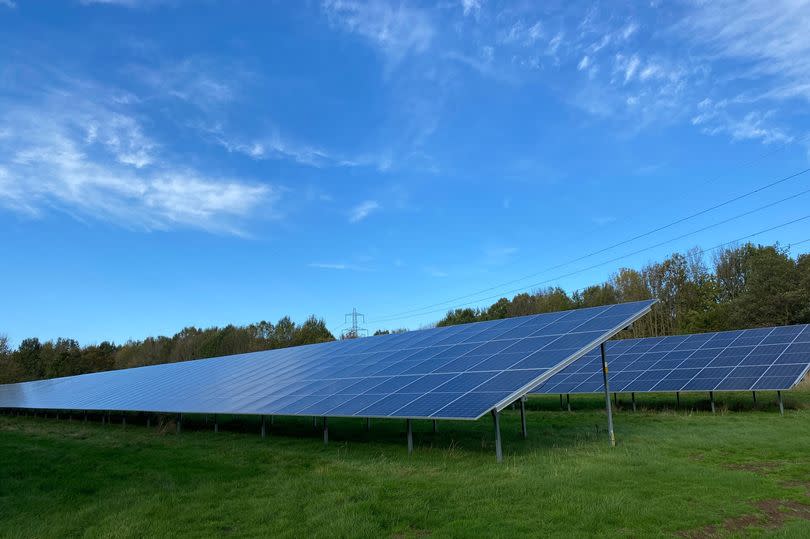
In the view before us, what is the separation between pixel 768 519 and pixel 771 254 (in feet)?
190

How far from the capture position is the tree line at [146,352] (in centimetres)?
9725

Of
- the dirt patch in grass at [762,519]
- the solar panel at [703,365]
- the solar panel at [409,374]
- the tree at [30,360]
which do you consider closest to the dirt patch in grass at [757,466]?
the dirt patch in grass at [762,519]

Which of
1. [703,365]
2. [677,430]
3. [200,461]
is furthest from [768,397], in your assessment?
[200,461]

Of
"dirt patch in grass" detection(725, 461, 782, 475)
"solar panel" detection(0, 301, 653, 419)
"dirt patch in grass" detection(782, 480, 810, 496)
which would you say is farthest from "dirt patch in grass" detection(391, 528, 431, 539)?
"dirt patch in grass" detection(725, 461, 782, 475)

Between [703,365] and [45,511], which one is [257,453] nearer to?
[45,511]

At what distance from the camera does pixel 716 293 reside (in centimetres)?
6353

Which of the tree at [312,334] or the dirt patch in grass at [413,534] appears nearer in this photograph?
the dirt patch in grass at [413,534]

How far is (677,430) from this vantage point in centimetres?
1933

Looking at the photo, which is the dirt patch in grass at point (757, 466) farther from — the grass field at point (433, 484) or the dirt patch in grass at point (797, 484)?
the dirt patch in grass at point (797, 484)

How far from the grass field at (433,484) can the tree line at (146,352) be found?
74276 millimetres

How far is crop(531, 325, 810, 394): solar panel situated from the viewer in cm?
2409

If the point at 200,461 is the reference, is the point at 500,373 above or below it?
above

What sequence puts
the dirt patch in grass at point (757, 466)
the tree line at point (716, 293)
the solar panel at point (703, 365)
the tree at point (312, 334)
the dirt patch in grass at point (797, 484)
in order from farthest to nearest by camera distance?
1. the tree at point (312, 334)
2. the tree line at point (716, 293)
3. the solar panel at point (703, 365)
4. the dirt patch in grass at point (757, 466)
5. the dirt patch in grass at point (797, 484)

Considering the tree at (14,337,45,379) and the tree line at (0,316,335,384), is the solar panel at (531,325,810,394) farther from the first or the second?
the tree at (14,337,45,379)
